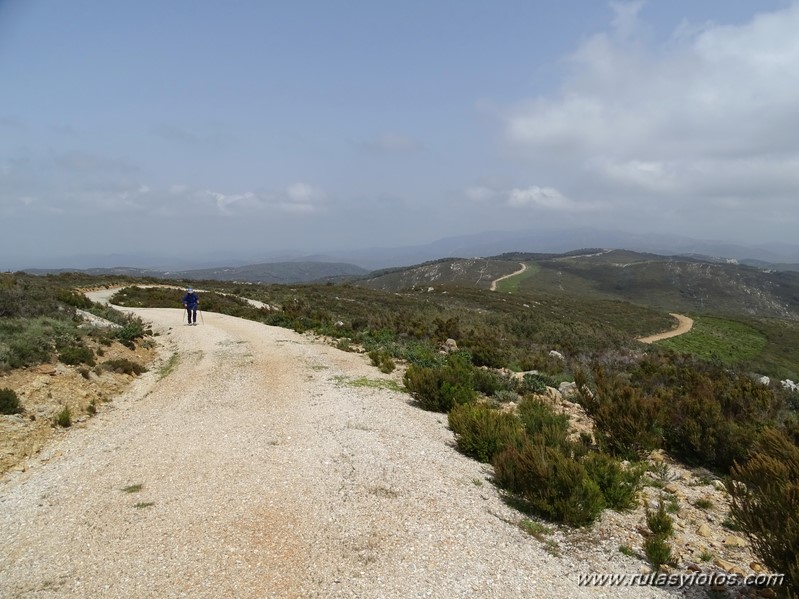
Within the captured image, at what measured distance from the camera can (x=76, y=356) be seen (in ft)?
42.7

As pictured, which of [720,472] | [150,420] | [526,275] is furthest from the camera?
[526,275]

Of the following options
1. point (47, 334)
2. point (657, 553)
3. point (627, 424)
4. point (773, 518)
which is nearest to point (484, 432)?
point (627, 424)

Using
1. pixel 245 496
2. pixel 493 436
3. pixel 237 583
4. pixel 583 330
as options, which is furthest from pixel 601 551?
pixel 583 330

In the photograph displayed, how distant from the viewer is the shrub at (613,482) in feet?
22.8

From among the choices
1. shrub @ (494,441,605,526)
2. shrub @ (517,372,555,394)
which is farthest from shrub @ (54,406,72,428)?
shrub @ (517,372,555,394)

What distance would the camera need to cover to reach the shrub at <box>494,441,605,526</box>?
6.38 meters

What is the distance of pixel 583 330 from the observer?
1646 inches

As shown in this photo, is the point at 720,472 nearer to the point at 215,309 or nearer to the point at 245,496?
the point at 245,496

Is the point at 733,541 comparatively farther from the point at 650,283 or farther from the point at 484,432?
the point at 650,283

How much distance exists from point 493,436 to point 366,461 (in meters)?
2.61

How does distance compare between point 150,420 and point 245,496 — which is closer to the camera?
point 245,496

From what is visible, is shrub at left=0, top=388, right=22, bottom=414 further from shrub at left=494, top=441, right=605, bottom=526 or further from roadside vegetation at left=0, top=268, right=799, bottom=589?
shrub at left=494, top=441, right=605, bottom=526

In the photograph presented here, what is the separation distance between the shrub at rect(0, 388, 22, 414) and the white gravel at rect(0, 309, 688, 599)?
1.33 metres

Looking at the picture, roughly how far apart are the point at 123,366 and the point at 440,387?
1013 cm
